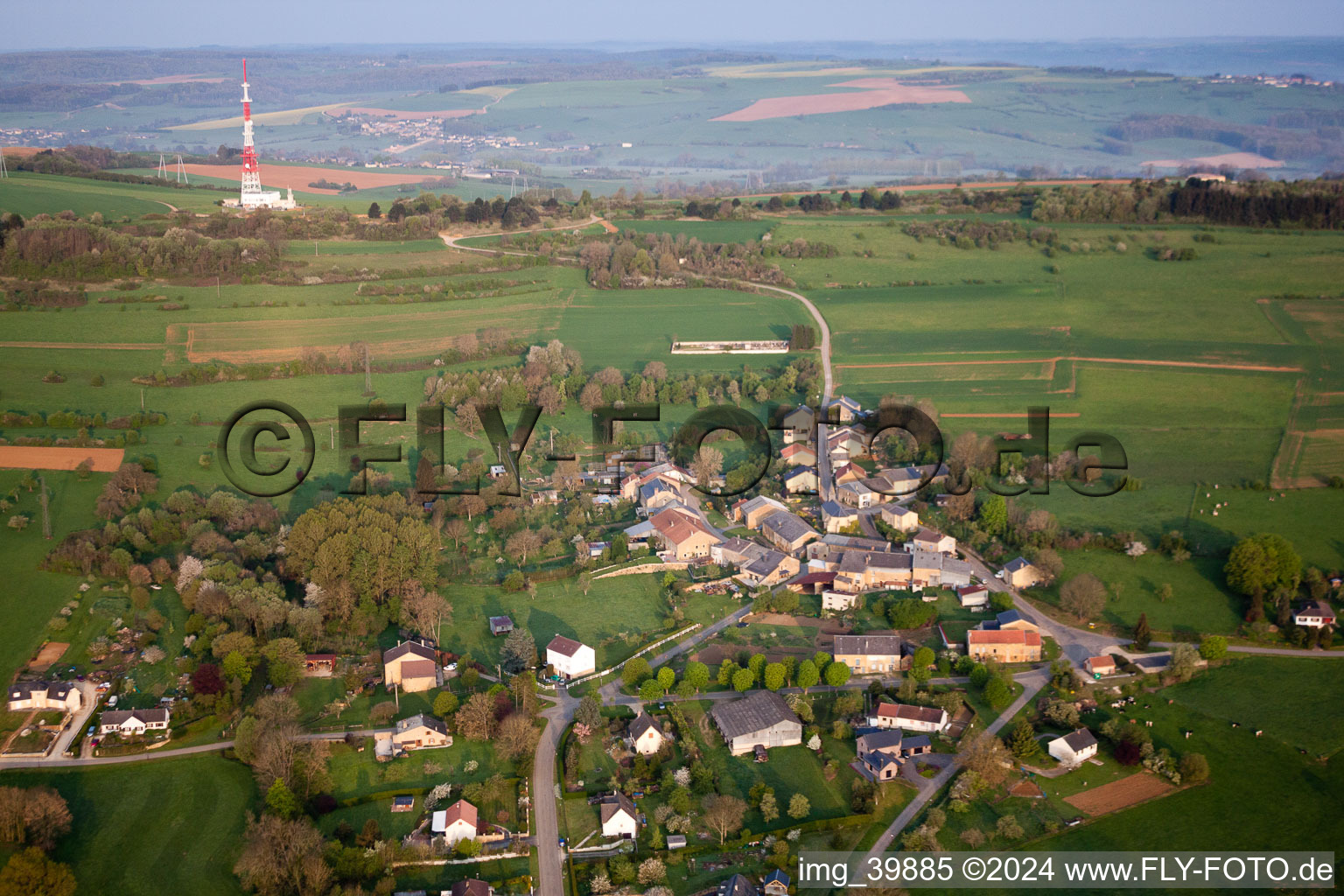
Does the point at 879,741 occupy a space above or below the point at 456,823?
above

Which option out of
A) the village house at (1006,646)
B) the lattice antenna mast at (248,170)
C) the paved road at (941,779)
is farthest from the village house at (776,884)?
the lattice antenna mast at (248,170)

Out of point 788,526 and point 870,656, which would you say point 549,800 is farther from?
point 788,526

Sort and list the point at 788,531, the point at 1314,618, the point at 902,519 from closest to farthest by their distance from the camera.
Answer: the point at 1314,618, the point at 788,531, the point at 902,519

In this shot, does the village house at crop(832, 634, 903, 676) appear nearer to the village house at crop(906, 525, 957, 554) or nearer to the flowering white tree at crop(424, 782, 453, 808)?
the village house at crop(906, 525, 957, 554)

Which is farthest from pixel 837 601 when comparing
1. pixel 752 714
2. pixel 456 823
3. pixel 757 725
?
pixel 456 823

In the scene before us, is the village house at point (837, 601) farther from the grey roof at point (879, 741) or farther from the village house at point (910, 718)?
the grey roof at point (879, 741)

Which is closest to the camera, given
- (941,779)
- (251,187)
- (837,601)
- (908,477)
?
(941,779)

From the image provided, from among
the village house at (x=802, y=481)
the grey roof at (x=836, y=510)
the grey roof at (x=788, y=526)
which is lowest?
the grey roof at (x=788, y=526)

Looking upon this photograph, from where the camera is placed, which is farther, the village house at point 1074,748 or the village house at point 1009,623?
the village house at point 1009,623
